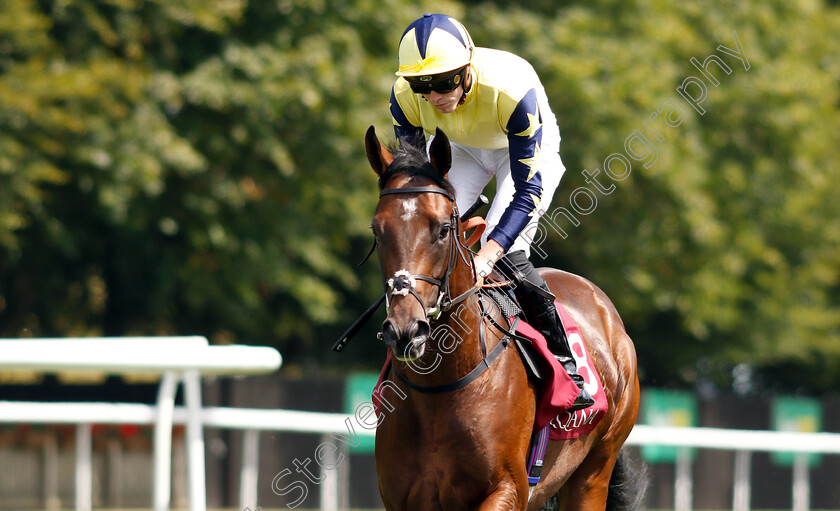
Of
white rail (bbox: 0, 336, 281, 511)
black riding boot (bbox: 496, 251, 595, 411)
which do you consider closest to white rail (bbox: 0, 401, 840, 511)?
white rail (bbox: 0, 336, 281, 511)

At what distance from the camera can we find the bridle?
11.7 feet

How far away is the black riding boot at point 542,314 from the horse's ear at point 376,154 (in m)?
0.83

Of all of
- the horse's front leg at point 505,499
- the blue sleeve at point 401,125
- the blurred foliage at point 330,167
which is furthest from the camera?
the blurred foliage at point 330,167

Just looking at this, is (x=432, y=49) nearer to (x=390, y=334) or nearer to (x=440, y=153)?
(x=440, y=153)

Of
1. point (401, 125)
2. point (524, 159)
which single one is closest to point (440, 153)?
point (524, 159)

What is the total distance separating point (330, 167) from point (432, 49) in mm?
8770

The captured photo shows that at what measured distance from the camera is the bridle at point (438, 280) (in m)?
3.56

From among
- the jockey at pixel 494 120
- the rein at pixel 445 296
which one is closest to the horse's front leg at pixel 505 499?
the rein at pixel 445 296

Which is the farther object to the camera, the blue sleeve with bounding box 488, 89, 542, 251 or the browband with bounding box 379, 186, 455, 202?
the blue sleeve with bounding box 488, 89, 542, 251

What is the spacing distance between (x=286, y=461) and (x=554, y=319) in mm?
5423

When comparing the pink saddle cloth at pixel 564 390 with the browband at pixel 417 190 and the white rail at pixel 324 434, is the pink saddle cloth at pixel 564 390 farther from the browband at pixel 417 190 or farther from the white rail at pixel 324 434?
the white rail at pixel 324 434

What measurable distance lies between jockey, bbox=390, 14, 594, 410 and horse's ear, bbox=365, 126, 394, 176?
186 millimetres

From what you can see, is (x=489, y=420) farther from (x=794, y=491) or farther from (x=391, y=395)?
(x=794, y=491)

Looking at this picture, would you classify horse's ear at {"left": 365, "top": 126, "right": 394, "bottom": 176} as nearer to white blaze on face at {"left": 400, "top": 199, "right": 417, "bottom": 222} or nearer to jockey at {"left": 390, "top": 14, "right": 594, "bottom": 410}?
jockey at {"left": 390, "top": 14, "right": 594, "bottom": 410}
